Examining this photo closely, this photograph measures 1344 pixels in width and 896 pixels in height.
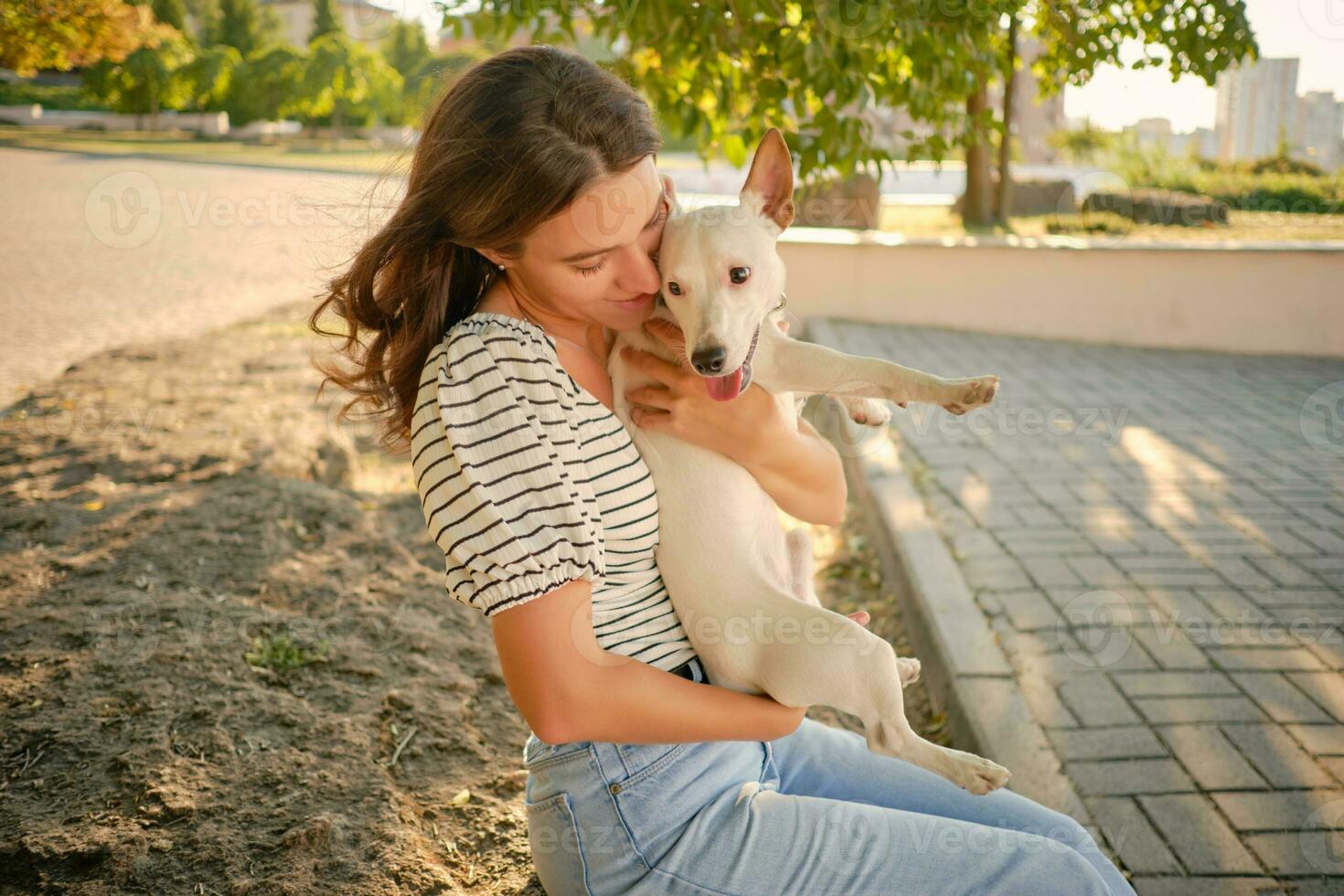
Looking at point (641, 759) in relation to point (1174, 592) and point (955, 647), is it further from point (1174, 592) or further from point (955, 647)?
point (1174, 592)

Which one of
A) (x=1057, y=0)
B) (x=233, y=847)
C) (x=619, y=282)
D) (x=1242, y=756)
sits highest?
(x=1057, y=0)

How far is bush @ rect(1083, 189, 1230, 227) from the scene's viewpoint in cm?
1127

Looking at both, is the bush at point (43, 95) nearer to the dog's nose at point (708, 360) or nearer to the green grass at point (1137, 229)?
the dog's nose at point (708, 360)

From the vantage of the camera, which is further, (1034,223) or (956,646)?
(1034,223)

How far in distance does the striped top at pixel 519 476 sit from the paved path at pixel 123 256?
3.70m

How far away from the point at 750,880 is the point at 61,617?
8.24 ft

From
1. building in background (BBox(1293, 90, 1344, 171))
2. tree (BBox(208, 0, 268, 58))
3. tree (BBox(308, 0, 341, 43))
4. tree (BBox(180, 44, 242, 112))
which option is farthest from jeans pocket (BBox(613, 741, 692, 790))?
tree (BBox(308, 0, 341, 43))

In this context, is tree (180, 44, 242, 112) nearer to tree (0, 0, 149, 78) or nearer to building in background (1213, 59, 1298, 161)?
tree (0, 0, 149, 78)

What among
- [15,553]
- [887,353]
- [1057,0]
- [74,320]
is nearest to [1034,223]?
[887,353]

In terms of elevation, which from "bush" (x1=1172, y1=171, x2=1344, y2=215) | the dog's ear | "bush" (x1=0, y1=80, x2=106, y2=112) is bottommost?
the dog's ear

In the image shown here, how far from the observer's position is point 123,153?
398 inches

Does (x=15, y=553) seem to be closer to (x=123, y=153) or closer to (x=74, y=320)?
(x=74, y=320)

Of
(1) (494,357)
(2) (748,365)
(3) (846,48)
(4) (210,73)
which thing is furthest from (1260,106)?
(4) (210,73)

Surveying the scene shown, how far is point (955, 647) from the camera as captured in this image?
11.7 feet
